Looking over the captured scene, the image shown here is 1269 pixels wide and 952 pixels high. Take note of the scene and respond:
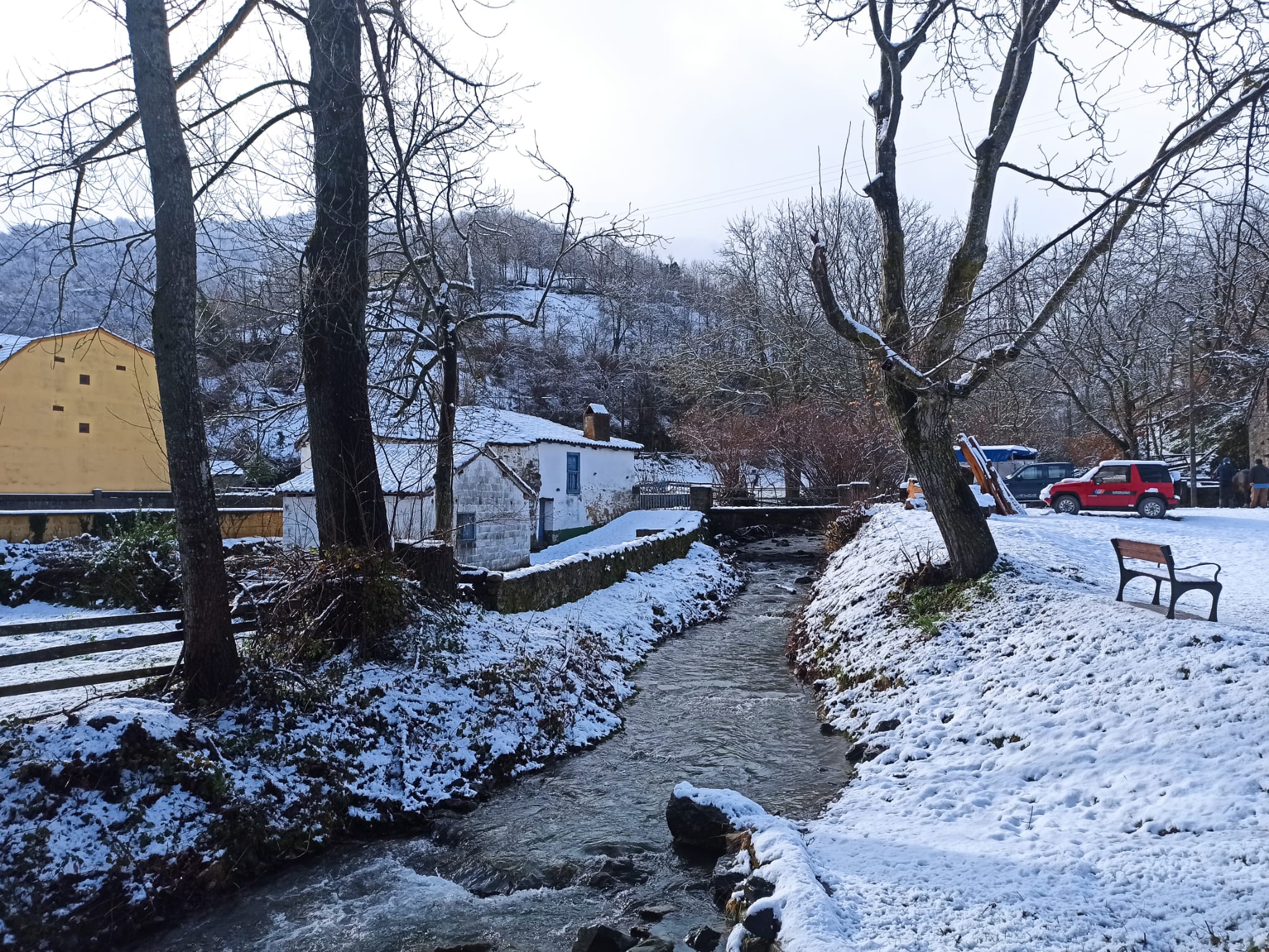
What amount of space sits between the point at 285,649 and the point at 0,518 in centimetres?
1165

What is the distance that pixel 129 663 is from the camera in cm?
944

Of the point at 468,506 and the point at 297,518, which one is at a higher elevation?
the point at 468,506

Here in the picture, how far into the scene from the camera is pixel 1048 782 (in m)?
5.81

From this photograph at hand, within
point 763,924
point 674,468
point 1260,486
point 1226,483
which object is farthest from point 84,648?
point 674,468

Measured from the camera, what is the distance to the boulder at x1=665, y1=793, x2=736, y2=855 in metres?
5.96

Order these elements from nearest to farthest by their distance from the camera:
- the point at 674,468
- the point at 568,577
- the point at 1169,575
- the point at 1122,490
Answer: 1. the point at 1169,575
2. the point at 568,577
3. the point at 1122,490
4. the point at 674,468

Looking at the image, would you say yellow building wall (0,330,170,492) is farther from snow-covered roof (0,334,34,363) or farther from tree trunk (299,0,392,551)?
tree trunk (299,0,392,551)

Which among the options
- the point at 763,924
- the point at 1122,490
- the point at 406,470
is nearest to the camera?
the point at 763,924

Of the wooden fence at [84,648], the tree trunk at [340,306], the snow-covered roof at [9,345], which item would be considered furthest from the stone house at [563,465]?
the wooden fence at [84,648]

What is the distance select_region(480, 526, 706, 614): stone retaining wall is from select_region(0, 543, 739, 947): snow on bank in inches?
28.2

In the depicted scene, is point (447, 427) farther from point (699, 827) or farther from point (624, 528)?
point (624, 528)

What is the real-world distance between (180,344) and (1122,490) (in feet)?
64.2

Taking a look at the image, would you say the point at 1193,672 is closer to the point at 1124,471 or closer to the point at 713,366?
the point at 1124,471

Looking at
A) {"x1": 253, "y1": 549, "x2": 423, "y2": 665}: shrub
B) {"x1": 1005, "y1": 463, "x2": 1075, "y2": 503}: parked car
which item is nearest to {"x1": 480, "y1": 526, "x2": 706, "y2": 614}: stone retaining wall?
{"x1": 253, "y1": 549, "x2": 423, "y2": 665}: shrub
